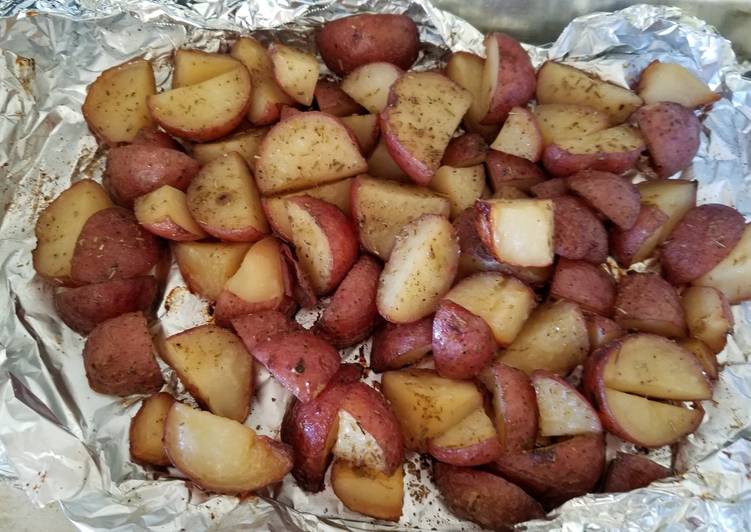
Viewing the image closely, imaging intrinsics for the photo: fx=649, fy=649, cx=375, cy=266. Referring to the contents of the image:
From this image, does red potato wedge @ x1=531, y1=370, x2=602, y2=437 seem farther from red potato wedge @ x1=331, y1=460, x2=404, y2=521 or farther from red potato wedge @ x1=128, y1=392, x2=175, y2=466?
red potato wedge @ x1=128, y1=392, x2=175, y2=466

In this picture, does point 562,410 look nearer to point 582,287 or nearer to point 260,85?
point 582,287

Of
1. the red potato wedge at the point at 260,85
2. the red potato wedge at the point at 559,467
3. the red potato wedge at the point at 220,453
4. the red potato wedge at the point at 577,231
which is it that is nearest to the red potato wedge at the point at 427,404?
the red potato wedge at the point at 559,467

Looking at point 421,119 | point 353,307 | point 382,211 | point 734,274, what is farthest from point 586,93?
point 353,307

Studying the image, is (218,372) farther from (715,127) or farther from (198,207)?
(715,127)

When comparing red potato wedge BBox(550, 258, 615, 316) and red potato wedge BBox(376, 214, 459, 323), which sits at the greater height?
red potato wedge BBox(376, 214, 459, 323)

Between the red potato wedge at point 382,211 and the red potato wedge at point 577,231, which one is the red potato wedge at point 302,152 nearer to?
the red potato wedge at point 382,211

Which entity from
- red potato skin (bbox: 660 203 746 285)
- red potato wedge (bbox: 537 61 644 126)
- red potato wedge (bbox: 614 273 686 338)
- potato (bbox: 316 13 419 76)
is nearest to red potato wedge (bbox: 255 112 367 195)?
potato (bbox: 316 13 419 76)
